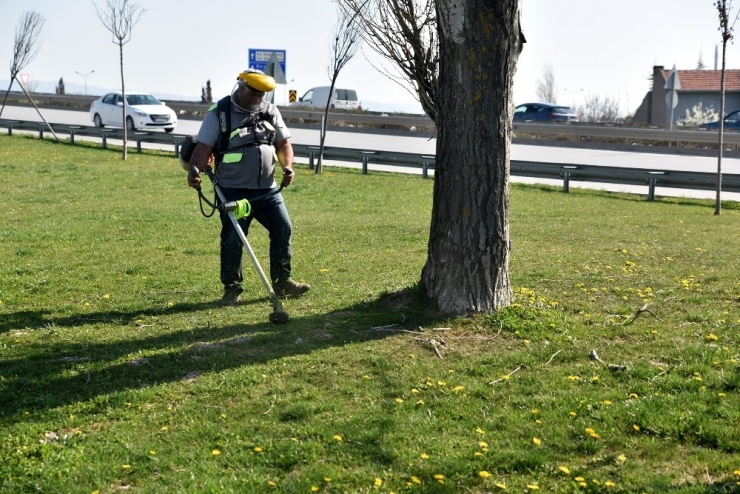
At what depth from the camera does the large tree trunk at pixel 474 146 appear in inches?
266

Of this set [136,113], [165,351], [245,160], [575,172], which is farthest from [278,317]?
[136,113]

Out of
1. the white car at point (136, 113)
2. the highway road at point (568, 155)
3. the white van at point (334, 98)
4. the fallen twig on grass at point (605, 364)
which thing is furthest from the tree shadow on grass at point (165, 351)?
the white van at point (334, 98)

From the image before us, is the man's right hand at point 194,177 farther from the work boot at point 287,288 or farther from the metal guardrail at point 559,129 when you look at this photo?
the metal guardrail at point 559,129

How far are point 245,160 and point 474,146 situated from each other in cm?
205

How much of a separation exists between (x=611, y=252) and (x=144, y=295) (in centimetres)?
544

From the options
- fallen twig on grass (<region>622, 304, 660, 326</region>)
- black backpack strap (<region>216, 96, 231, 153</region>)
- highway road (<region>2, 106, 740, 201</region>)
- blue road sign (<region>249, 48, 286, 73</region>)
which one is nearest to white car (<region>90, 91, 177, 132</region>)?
highway road (<region>2, 106, 740, 201</region>)

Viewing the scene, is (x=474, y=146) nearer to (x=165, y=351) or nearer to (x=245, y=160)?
(x=245, y=160)

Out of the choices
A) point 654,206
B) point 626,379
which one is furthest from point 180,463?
point 654,206

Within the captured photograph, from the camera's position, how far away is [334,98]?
159ft

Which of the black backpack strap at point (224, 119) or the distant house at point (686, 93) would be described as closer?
the black backpack strap at point (224, 119)

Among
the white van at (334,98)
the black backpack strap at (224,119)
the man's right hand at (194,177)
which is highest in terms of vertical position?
the white van at (334,98)

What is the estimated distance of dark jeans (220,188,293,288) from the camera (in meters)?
7.88

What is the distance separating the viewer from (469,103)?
6.80 meters

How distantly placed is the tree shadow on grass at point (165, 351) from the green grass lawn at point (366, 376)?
0.02 meters
